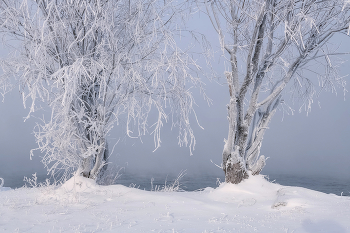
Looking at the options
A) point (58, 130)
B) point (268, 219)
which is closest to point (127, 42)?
point (58, 130)

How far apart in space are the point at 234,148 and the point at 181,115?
1.70m

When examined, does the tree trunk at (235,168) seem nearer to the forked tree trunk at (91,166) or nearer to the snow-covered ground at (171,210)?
the snow-covered ground at (171,210)

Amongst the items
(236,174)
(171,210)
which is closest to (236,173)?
(236,174)

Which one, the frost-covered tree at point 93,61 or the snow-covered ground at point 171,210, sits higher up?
the frost-covered tree at point 93,61

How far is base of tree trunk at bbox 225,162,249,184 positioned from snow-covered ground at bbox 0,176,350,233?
197 mm

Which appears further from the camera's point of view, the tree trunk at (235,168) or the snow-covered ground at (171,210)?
the tree trunk at (235,168)

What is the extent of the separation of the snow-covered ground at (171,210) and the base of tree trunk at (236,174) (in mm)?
197

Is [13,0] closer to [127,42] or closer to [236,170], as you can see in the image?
[127,42]

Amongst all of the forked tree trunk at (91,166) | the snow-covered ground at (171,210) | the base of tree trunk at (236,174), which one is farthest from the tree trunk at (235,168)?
the forked tree trunk at (91,166)

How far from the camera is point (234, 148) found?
697cm

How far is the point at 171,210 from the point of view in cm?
474

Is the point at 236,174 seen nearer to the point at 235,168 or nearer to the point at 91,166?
the point at 235,168

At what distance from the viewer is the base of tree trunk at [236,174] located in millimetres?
6828

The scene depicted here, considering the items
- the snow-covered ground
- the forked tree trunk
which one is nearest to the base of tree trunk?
the snow-covered ground
